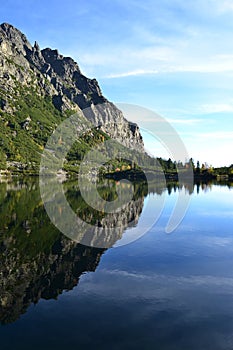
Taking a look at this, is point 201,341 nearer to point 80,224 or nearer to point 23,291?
point 23,291

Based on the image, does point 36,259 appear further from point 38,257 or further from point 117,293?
point 117,293

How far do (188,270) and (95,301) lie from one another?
13.7m

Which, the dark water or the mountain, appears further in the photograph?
the mountain

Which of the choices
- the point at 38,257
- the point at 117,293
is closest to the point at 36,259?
the point at 38,257

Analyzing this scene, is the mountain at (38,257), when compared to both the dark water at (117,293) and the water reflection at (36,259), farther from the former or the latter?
the dark water at (117,293)

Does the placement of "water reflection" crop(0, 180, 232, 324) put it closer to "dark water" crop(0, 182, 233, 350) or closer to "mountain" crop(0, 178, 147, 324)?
"mountain" crop(0, 178, 147, 324)

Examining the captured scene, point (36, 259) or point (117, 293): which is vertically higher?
point (36, 259)

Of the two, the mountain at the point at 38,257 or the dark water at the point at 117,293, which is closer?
the dark water at the point at 117,293

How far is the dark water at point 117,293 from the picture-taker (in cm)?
2272

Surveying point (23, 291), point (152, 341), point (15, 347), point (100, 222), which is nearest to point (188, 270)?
point (152, 341)

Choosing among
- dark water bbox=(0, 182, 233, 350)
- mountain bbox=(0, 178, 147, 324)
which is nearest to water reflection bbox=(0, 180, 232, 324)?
mountain bbox=(0, 178, 147, 324)

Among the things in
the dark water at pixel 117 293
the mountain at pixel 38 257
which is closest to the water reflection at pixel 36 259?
the mountain at pixel 38 257

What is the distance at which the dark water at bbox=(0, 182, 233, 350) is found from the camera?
22719 mm

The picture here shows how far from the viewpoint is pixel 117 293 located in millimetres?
30750
